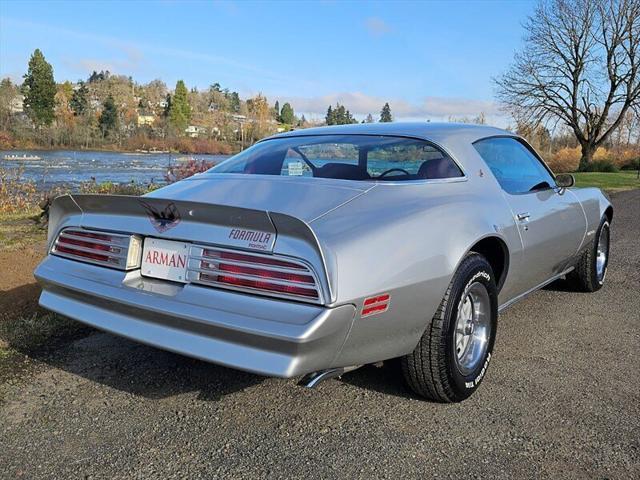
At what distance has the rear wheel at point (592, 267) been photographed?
15.4ft

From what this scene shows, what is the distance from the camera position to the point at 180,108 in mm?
98500

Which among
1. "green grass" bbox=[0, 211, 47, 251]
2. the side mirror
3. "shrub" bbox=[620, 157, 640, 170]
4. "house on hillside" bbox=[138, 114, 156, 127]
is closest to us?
the side mirror

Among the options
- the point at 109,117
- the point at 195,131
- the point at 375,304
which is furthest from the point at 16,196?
the point at 195,131

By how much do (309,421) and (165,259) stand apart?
1.01 m

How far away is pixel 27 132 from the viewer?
208ft

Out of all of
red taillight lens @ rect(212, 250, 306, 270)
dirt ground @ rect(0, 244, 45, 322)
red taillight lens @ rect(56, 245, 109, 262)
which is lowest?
dirt ground @ rect(0, 244, 45, 322)

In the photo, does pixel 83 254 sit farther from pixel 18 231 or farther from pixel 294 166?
pixel 18 231

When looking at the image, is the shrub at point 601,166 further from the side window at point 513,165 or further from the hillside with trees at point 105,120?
the side window at point 513,165

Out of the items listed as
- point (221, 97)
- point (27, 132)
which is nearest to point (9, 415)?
point (27, 132)

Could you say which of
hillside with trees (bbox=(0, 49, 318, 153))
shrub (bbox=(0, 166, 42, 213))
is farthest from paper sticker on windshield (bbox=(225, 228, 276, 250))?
hillside with trees (bbox=(0, 49, 318, 153))

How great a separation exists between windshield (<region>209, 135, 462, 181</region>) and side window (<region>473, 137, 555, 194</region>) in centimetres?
45

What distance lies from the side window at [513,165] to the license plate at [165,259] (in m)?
1.98

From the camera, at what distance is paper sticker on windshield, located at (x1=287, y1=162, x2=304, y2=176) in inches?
126

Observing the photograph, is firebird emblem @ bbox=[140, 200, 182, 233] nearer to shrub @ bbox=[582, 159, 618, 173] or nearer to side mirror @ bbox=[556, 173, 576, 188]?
side mirror @ bbox=[556, 173, 576, 188]
